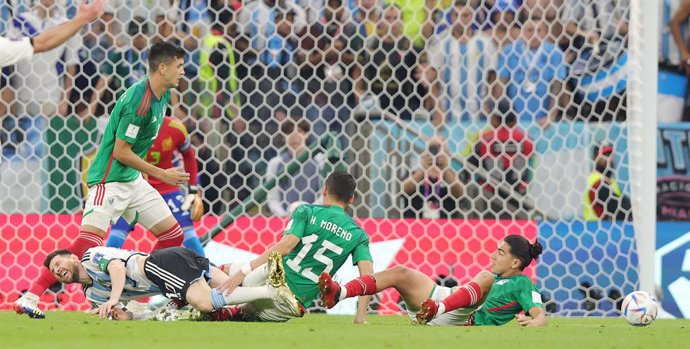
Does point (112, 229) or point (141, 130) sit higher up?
point (141, 130)

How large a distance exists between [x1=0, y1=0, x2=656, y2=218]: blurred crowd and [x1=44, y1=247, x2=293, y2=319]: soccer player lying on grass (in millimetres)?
2786

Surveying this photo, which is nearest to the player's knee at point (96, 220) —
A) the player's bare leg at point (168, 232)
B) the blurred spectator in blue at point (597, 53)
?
the player's bare leg at point (168, 232)

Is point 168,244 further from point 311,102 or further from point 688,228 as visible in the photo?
point 688,228

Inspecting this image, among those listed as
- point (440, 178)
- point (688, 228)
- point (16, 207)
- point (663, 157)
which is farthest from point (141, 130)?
point (663, 157)

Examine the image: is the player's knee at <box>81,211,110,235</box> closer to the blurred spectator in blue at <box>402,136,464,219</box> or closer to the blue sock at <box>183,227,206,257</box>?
the blue sock at <box>183,227,206,257</box>

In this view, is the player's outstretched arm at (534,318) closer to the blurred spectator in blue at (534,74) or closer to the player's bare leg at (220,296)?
the player's bare leg at (220,296)

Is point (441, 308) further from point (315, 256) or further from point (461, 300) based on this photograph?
point (315, 256)

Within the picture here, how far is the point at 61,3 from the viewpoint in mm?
9680

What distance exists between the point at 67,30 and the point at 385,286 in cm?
222

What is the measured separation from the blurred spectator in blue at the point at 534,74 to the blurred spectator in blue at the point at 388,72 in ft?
2.43

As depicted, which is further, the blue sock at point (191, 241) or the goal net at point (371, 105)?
the goal net at point (371, 105)

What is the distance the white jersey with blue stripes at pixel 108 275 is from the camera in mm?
6719

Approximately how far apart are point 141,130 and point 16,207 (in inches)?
89.4

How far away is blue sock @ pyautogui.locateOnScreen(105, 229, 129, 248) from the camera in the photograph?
8352 millimetres
